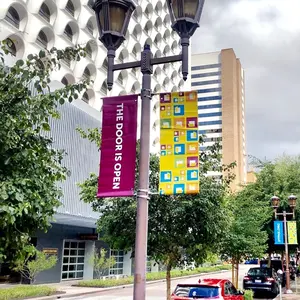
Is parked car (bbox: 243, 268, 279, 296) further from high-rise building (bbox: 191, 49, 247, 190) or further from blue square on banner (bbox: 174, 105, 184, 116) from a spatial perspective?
high-rise building (bbox: 191, 49, 247, 190)

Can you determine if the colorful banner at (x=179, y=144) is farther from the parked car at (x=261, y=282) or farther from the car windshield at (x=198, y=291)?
the parked car at (x=261, y=282)

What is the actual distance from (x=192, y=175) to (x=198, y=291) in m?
7.16

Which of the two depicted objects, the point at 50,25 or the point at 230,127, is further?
the point at 230,127

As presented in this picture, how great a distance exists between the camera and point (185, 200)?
12.2 meters

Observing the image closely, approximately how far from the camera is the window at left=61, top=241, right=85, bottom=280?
32344 mm

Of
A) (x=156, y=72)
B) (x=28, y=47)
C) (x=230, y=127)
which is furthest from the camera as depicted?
(x=230, y=127)

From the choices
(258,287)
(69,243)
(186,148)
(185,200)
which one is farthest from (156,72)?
(186,148)

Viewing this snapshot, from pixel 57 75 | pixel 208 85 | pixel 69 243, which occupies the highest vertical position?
pixel 208 85

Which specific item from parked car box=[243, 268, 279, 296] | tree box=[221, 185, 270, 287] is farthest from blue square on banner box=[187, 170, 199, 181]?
parked car box=[243, 268, 279, 296]

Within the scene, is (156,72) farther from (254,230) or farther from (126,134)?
(126,134)

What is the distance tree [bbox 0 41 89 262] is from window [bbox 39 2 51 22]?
32.7 metres

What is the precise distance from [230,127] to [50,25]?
9699 centimetres

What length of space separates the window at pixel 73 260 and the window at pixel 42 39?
1630 cm

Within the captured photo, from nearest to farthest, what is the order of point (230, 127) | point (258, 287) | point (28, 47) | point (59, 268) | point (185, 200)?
point (185, 200), point (258, 287), point (59, 268), point (28, 47), point (230, 127)
